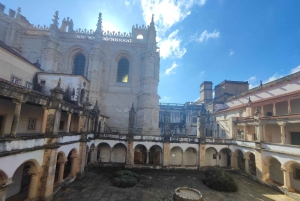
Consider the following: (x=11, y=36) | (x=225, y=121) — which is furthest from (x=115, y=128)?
(x=11, y=36)

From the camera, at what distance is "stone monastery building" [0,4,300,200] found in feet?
42.0

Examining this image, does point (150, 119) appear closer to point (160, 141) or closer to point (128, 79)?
point (160, 141)

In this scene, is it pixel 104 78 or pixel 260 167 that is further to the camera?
pixel 104 78

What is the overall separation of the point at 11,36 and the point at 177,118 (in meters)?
36.5

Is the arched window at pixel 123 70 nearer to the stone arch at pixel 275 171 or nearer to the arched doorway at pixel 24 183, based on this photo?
the arched doorway at pixel 24 183

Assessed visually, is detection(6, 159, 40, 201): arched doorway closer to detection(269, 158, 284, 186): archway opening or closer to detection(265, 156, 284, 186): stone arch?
detection(265, 156, 284, 186): stone arch

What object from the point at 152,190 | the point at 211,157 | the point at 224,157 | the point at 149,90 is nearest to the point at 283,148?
the point at 224,157

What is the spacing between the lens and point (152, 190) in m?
15.8

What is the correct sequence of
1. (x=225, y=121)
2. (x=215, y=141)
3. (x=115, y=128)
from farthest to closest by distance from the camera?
1. (x=225, y=121)
2. (x=115, y=128)
3. (x=215, y=141)

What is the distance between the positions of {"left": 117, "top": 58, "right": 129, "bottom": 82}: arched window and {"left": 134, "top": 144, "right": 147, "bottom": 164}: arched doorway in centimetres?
1325

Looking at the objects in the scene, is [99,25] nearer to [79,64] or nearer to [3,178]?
[79,64]

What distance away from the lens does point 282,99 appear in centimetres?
2003

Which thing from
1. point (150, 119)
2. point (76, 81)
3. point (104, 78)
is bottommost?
point (150, 119)

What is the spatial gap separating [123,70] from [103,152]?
15.7 metres
